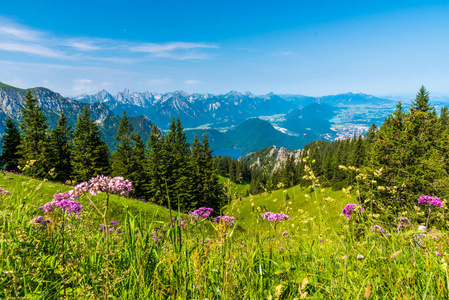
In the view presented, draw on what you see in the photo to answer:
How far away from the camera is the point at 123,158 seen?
3884 cm

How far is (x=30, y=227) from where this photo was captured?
2773mm

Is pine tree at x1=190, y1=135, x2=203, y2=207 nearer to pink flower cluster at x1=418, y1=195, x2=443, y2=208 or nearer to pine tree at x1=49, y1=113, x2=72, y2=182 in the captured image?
pine tree at x1=49, y1=113, x2=72, y2=182

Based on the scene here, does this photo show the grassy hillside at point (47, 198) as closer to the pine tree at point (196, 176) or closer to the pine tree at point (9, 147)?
the pine tree at point (196, 176)

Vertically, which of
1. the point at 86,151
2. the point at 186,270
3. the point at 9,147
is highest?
the point at 186,270

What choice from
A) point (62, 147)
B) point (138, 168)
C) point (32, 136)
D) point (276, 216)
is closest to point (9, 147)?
point (32, 136)

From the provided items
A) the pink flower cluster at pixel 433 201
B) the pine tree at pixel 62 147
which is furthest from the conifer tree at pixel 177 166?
the pink flower cluster at pixel 433 201

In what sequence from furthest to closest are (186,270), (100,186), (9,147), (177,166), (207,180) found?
(9,147), (207,180), (177,166), (100,186), (186,270)

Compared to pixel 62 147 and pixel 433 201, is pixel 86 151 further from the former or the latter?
pixel 433 201

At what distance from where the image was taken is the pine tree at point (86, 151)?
34.6 meters

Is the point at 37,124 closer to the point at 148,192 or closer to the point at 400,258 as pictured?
the point at 148,192

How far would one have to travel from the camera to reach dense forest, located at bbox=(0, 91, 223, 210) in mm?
34219

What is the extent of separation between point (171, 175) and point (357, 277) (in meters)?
36.8

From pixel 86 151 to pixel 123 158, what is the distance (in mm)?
5717

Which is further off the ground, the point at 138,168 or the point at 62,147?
the point at 62,147
